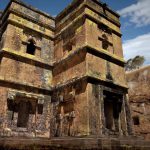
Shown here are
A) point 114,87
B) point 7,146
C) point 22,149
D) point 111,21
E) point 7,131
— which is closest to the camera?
point 22,149

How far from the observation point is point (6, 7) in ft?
37.0

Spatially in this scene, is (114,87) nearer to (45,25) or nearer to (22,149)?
(45,25)

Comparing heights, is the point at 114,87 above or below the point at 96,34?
below

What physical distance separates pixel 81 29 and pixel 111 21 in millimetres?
2497

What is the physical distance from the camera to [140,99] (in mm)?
15094

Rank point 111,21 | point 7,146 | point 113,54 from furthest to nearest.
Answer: point 111,21, point 113,54, point 7,146

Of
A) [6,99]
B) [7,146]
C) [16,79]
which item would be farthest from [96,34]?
[7,146]

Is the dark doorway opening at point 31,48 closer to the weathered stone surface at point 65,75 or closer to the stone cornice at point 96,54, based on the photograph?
the weathered stone surface at point 65,75

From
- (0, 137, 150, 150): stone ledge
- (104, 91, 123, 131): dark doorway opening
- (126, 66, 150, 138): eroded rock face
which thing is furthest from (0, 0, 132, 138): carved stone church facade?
(126, 66, 150, 138): eroded rock face

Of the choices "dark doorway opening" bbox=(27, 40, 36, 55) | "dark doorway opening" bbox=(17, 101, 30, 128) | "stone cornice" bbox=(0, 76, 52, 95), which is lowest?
"dark doorway opening" bbox=(17, 101, 30, 128)

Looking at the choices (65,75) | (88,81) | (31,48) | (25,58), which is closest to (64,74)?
(65,75)

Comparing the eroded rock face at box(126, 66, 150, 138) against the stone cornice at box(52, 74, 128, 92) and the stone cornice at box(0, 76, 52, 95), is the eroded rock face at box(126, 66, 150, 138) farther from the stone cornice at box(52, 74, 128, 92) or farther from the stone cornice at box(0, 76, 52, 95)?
the stone cornice at box(0, 76, 52, 95)

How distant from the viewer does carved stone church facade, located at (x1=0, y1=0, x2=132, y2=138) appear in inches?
330

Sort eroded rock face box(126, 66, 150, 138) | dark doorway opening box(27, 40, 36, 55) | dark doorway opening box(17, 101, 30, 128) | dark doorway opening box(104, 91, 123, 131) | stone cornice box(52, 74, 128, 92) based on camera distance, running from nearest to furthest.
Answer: stone cornice box(52, 74, 128, 92) → dark doorway opening box(104, 91, 123, 131) → dark doorway opening box(17, 101, 30, 128) → dark doorway opening box(27, 40, 36, 55) → eroded rock face box(126, 66, 150, 138)
